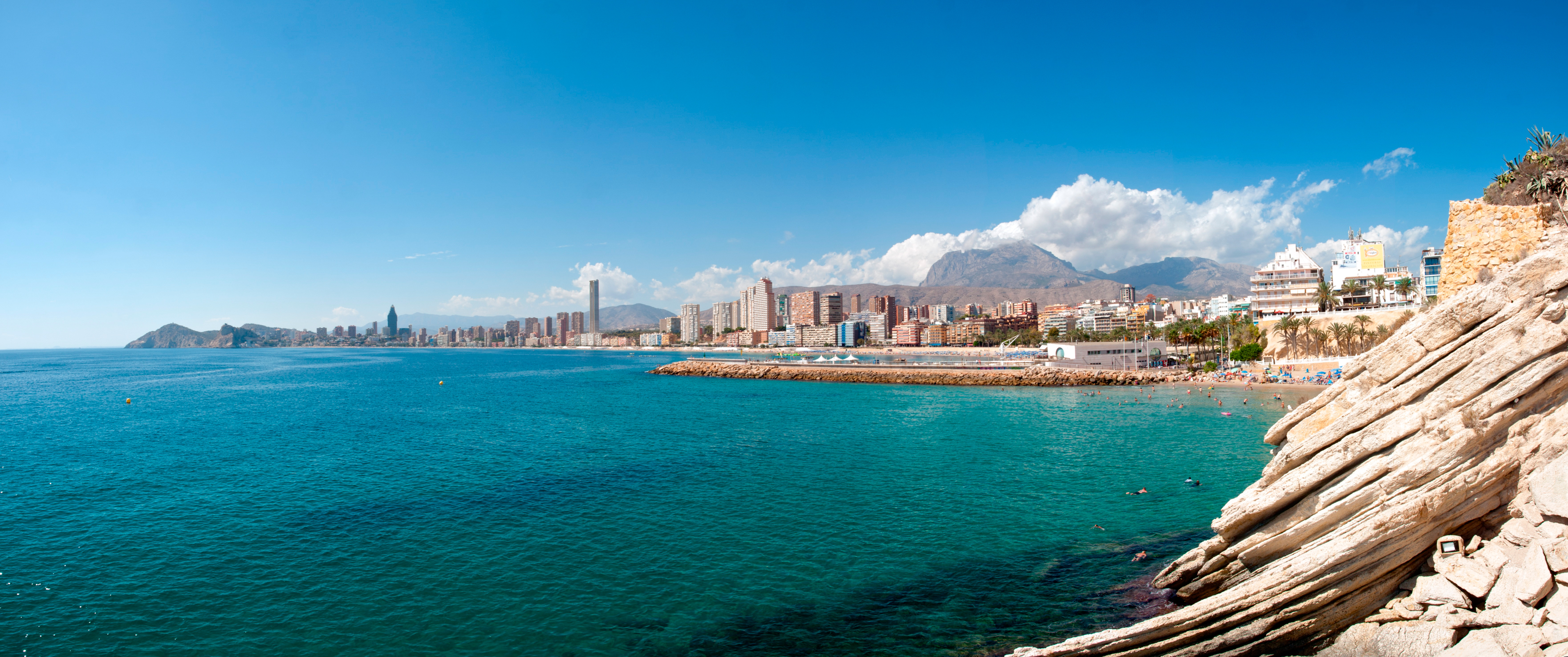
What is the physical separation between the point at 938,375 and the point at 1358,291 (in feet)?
196

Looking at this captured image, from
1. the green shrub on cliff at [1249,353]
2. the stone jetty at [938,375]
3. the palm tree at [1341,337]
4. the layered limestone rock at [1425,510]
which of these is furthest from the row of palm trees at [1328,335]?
the layered limestone rock at [1425,510]

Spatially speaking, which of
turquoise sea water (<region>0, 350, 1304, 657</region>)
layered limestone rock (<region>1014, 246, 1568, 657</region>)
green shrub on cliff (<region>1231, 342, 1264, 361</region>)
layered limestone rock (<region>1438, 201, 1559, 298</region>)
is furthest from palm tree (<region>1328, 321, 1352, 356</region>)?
layered limestone rock (<region>1014, 246, 1568, 657</region>)

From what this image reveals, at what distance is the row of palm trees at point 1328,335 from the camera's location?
59219mm

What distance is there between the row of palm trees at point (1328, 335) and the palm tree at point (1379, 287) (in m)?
20.0

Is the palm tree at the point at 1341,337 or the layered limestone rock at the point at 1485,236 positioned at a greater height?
the layered limestone rock at the point at 1485,236

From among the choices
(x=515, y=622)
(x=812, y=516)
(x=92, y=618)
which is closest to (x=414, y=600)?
(x=515, y=622)

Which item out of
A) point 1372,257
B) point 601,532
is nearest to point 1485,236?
point 601,532

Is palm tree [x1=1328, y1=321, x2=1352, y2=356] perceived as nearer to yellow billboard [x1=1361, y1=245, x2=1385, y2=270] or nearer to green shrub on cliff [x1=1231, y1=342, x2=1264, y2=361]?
green shrub on cliff [x1=1231, y1=342, x2=1264, y2=361]

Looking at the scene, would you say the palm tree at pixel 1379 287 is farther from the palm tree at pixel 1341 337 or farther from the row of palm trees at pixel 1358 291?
the palm tree at pixel 1341 337

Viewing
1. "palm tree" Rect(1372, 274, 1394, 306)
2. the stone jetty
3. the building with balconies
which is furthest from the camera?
the building with balconies

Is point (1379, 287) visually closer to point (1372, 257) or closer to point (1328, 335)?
point (1372, 257)

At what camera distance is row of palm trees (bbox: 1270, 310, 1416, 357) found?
194ft

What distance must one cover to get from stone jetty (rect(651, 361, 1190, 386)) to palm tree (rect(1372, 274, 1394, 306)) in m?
33.6

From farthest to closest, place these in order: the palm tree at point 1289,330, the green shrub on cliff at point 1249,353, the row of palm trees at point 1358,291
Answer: the row of palm trees at point 1358,291 < the green shrub on cliff at point 1249,353 < the palm tree at point 1289,330
